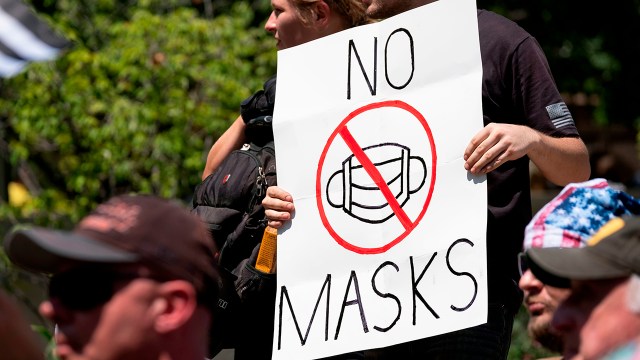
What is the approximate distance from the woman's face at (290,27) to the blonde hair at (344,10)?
0.07 feet

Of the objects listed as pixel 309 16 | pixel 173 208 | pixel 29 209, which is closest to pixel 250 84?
pixel 29 209

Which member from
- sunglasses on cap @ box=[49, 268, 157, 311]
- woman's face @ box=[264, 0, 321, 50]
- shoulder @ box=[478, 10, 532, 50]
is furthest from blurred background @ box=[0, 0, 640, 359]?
sunglasses on cap @ box=[49, 268, 157, 311]

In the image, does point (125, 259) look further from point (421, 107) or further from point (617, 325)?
point (421, 107)

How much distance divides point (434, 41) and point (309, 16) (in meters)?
0.52

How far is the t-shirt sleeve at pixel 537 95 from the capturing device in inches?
151

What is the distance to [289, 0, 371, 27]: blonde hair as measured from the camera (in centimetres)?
427

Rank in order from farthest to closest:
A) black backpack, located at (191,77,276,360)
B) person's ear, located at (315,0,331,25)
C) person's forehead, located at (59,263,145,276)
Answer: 1. person's ear, located at (315,0,331,25)
2. black backpack, located at (191,77,276,360)
3. person's forehead, located at (59,263,145,276)

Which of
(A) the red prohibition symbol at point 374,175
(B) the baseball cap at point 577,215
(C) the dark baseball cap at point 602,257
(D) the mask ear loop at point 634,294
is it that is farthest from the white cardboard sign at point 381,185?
(D) the mask ear loop at point 634,294

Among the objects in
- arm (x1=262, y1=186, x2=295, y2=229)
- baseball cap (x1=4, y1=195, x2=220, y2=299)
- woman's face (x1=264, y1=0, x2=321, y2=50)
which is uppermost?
woman's face (x1=264, y1=0, x2=321, y2=50)

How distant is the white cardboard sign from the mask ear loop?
1.04 meters

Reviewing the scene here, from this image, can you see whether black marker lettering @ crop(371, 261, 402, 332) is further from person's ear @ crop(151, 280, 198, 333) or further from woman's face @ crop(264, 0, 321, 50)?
person's ear @ crop(151, 280, 198, 333)

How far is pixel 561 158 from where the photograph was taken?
12.5 ft

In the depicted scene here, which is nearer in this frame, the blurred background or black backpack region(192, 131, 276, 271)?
black backpack region(192, 131, 276, 271)

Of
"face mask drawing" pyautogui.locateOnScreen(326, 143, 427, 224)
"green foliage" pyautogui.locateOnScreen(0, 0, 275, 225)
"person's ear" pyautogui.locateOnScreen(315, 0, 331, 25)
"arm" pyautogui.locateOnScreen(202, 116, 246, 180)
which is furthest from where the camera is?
"green foliage" pyautogui.locateOnScreen(0, 0, 275, 225)
